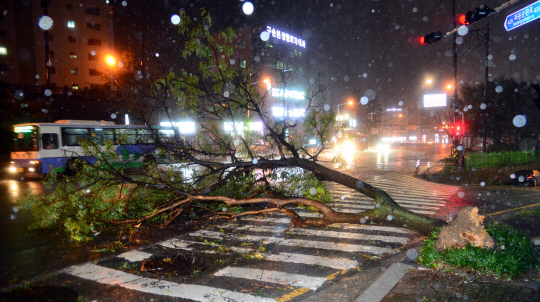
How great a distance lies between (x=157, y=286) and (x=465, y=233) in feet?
16.0

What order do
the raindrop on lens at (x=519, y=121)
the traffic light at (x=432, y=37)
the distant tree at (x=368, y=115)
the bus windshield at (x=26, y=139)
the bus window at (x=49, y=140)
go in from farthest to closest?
the distant tree at (x=368, y=115)
the raindrop on lens at (x=519, y=121)
the bus window at (x=49, y=140)
the bus windshield at (x=26, y=139)
the traffic light at (x=432, y=37)

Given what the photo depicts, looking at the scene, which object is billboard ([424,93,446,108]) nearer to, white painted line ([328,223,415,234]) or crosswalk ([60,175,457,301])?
white painted line ([328,223,415,234])

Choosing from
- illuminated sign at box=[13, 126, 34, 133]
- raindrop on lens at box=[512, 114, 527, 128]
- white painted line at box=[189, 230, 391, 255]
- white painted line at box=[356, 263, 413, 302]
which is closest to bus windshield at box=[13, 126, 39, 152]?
illuminated sign at box=[13, 126, 34, 133]

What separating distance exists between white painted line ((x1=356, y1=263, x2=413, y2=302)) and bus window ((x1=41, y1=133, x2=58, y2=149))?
19165 millimetres

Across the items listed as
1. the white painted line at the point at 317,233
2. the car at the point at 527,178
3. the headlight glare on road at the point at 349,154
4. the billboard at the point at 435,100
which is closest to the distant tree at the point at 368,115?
the headlight glare on road at the point at 349,154

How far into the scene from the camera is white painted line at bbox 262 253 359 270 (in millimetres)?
5320

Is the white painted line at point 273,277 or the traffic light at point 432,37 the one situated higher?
the traffic light at point 432,37

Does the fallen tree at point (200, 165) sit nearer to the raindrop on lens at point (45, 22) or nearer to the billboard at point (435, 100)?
the raindrop on lens at point (45, 22)

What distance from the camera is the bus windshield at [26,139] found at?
17.1 metres

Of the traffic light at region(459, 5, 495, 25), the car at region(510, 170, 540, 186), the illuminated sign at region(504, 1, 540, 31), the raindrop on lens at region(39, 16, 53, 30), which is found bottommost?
the car at region(510, 170, 540, 186)

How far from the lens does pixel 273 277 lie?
16.0 feet

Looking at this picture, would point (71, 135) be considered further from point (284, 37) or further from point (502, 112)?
point (284, 37)

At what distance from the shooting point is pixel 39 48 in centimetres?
4512

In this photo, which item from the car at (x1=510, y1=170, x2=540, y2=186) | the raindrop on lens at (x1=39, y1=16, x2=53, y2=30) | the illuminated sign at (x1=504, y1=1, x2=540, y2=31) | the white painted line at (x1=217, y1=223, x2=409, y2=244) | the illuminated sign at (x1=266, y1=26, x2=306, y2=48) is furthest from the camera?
the illuminated sign at (x1=266, y1=26, x2=306, y2=48)
